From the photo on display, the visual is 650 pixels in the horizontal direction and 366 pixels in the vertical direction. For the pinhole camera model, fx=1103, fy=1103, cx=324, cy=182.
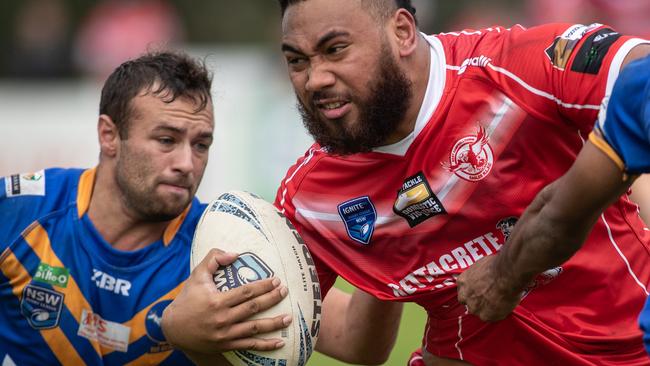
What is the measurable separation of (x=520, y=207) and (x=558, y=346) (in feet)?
2.11

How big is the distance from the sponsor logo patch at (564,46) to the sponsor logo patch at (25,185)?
8.85 ft

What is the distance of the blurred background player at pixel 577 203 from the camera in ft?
11.0

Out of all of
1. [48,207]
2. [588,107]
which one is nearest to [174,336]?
[48,207]

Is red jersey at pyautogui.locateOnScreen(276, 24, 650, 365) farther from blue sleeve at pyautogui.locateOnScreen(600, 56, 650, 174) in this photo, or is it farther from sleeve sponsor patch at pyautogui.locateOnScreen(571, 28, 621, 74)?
blue sleeve at pyautogui.locateOnScreen(600, 56, 650, 174)

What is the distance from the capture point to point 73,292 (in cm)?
548

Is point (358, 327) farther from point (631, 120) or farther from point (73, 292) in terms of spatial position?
point (631, 120)

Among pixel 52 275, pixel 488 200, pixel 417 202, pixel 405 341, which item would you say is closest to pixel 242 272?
pixel 417 202

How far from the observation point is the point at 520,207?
15.0ft

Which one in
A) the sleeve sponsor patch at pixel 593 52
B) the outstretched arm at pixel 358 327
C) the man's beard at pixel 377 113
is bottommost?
the outstretched arm at pixel 358 327

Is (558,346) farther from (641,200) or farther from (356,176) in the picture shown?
(641,200)

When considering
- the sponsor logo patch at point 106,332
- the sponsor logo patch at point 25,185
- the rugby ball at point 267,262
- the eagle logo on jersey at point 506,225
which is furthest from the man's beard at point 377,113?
the sponsor logo patch at point 25,185

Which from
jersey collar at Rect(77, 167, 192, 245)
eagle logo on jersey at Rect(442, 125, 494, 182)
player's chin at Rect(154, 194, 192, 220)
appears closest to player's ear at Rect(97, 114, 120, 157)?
jersey collar at Rect(77, 167, 192, 245)

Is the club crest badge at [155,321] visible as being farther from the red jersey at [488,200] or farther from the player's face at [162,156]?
the red jersey at [488,200]

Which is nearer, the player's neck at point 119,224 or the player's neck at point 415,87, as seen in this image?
the player's neck at point 415,87
